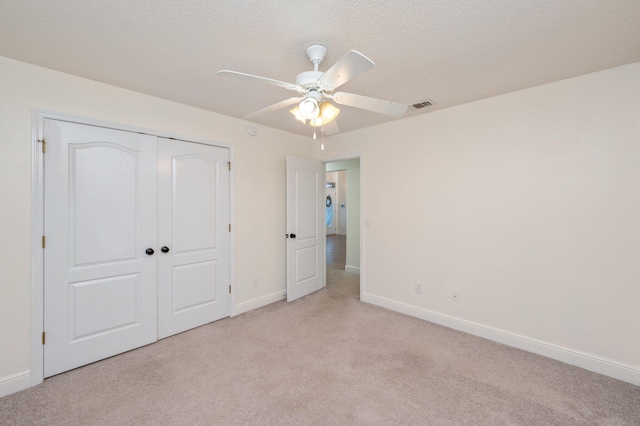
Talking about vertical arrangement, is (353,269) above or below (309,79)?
below

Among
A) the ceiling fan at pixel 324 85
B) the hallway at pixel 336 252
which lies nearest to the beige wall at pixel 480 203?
the ceiling fan at pixel 324 85

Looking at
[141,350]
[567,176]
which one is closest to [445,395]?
[567,176]

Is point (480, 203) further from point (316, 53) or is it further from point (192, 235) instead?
point (192, 235)

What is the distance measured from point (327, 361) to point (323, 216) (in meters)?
2.30

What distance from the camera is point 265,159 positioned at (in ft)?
11.5

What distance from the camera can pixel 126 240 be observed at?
2398 mm

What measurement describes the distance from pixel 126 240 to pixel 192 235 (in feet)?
1.96

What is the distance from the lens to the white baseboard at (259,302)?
126 inches

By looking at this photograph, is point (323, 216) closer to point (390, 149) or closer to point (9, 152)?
point (390, 149)

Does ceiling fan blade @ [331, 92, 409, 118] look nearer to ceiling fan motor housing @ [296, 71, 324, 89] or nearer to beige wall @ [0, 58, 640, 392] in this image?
ceiling fan motor housing @ [296, 71, 324, 89]

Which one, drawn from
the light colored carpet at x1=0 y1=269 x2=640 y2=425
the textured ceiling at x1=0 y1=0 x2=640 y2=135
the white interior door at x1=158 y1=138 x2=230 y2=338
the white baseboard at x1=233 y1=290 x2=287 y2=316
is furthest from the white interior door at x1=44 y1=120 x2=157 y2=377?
the white baseboard at x1=233 y1=290 x2=287 y2=316

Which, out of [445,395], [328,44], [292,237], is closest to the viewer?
[328,44]

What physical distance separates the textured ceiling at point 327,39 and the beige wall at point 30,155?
162 mm

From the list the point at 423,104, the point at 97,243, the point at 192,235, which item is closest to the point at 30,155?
the point at 97,243
